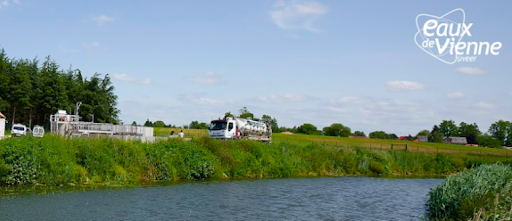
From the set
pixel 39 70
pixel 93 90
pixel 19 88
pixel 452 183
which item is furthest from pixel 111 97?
pixel 452 183

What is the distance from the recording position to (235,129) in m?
52.9

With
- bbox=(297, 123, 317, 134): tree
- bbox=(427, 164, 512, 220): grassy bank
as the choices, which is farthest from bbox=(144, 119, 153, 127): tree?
bbox=(427, 164, 512, 220): grassy bank

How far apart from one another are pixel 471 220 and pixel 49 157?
24094 millimetres

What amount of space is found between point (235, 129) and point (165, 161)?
1819 centimetres

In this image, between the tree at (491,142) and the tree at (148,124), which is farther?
the tree at (491,142)

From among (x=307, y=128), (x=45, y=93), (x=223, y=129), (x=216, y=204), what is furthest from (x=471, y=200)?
(x=307, y=128)

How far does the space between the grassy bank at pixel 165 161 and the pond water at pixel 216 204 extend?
2915mm

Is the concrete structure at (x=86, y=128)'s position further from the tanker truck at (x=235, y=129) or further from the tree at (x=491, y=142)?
the tree at (x=491, y=142)

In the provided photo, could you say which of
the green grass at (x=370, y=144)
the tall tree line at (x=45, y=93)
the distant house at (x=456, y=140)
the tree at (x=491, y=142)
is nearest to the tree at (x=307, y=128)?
the distant house at (x=456, y=140)

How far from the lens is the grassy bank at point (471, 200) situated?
17.9 meters

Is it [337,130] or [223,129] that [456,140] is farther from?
[223,129]

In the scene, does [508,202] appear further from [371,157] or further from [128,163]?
[371,157]

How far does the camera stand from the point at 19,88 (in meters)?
61.8

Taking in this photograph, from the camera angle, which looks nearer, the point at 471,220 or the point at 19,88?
the point at 471,220
